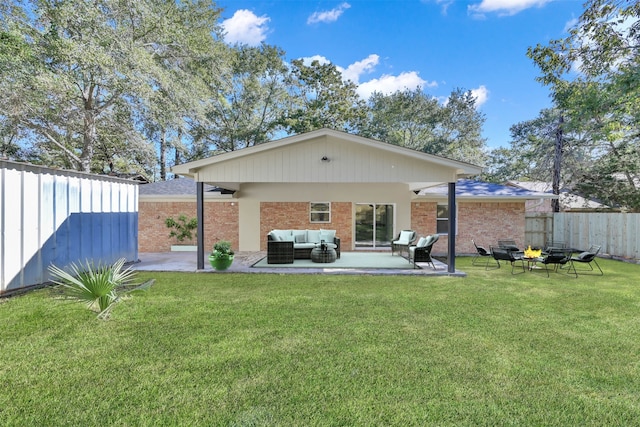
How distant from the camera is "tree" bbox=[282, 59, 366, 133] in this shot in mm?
23766

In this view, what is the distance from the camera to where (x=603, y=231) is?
11984mm

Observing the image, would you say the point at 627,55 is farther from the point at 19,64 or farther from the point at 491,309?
the point at 19,64

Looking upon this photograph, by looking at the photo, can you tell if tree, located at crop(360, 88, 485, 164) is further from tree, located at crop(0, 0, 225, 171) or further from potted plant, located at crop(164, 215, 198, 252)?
potted plant, located at crop(164, 215, 198, 252)

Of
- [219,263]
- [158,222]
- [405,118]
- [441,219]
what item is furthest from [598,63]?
[158,222]

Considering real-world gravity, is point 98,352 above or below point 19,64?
below

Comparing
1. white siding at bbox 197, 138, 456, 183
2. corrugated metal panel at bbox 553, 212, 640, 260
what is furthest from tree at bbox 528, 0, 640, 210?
white siding at bbox 197, 138, 456, 183

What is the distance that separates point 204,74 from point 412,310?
18010mm

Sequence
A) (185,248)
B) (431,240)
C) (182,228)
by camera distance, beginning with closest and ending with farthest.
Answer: (431,240)
(182,228)
(185,248)

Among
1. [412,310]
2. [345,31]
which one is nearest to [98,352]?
[412,310]

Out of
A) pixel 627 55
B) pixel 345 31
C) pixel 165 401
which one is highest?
pixel 345 31

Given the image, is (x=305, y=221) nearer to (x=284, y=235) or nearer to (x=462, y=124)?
(x=284, y=235)

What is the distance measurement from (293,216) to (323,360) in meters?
9.98

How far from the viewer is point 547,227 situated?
44.8 feet

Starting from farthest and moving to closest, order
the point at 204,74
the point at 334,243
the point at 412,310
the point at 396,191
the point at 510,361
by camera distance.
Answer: the point at 204,74 → the point at 396,191 → the point at 334,243 → the point at 412,310 → the point at 510,361
